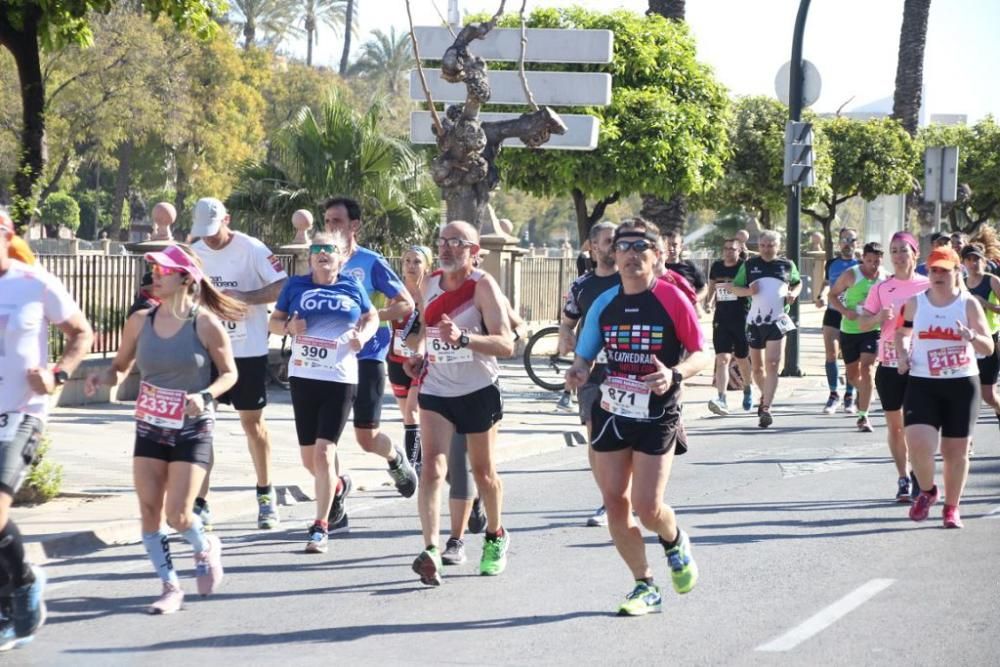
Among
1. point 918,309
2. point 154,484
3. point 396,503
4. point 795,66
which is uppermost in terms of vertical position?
point 795,66

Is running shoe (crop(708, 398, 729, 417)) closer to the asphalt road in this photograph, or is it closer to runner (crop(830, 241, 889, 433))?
runner (crop(830, 241, 889, 433))

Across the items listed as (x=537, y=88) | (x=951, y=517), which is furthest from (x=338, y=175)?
(x=951, y=517)

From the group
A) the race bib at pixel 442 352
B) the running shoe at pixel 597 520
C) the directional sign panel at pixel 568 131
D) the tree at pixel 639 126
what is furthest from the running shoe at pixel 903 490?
the tree at pixel 639 126

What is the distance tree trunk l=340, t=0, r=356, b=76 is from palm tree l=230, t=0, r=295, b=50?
29.7 feet

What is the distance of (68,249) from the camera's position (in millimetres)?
41844

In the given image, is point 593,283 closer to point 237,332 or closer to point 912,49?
point 237,332

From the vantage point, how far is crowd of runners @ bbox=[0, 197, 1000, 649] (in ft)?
22.3

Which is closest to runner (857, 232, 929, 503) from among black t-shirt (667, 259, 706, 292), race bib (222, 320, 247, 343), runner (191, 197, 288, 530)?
black t-shirt (667, 259, 706, 292)

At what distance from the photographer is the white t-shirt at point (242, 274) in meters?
9.41

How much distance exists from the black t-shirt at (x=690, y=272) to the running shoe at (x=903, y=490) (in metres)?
2.16

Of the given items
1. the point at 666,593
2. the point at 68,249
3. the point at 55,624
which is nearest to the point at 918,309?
the point at 666,593

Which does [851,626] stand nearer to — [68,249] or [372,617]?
[372,617]

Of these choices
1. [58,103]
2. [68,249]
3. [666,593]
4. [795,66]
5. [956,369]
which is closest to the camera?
[666,593]

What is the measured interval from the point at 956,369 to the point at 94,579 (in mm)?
5416
